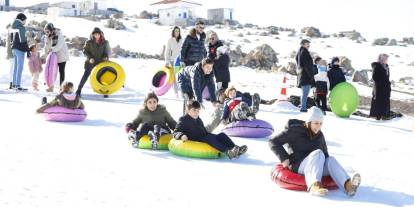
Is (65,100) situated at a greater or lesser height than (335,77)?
lesser

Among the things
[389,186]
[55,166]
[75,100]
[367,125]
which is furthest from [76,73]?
[389,186]

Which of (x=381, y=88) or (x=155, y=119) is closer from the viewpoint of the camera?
(x=155, y=119)

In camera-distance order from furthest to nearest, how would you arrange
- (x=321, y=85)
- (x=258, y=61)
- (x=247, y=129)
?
(x=258, y=61) < (x=321, y=85) < (x=247, y=129)

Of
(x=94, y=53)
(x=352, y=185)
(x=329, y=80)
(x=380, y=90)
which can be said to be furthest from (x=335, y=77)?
(x=352, y=185)

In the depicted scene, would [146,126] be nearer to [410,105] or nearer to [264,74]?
[410,105]

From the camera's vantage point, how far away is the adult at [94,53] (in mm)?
13258

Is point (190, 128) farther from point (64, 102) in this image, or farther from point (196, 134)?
point (64, 102)

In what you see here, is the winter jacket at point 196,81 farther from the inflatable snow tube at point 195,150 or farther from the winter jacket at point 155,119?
the inflatable snow tube at point 195,150

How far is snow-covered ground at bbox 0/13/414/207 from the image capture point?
16.8 feet

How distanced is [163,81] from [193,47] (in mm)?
2712

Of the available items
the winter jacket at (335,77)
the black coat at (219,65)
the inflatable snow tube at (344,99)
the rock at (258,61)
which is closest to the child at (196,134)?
the black coat at (219,65)

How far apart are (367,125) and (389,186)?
18.8 ft

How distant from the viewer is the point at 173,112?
11.8 metres

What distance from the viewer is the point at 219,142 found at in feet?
23.9
